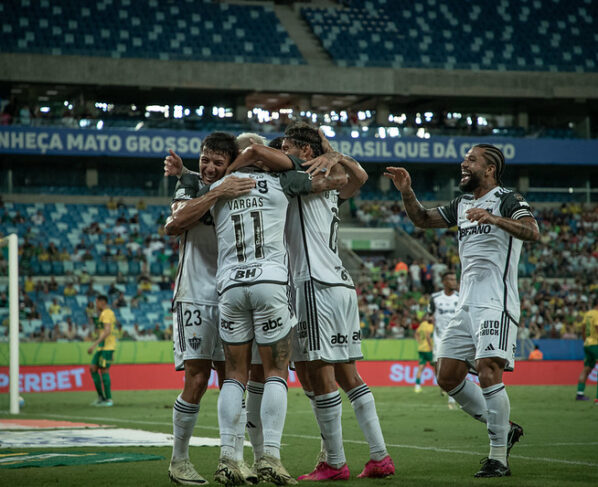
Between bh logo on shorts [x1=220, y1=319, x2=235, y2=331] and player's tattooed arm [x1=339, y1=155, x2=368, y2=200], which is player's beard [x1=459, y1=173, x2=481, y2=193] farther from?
bh logo on shorts [x1=220, y1=319, x2=235, y2=331]

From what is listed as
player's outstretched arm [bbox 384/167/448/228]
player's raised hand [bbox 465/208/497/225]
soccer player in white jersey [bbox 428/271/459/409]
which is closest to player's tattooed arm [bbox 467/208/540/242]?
player's raised hand [bbox 465/208/497/225]

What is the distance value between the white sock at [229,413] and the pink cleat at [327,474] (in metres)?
0.92

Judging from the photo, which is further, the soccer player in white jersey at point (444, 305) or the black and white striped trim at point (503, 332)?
the soccer player in white jersey at point (444, 305)

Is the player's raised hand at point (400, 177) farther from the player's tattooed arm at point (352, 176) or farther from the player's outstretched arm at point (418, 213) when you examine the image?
the player's tattooed arm at point (352, 176)

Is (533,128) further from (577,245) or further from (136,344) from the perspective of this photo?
(136,344)

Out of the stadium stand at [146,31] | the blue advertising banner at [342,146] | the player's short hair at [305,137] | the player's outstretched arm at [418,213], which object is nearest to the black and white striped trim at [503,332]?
the player's outstretched arm at [418,213]

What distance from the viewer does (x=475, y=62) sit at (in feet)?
142

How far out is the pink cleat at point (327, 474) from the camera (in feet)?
23.8

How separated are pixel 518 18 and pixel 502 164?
40093 mm

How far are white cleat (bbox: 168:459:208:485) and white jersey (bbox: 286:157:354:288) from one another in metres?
1.60

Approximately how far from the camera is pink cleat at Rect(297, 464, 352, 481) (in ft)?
23.8

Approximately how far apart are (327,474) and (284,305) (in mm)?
1433

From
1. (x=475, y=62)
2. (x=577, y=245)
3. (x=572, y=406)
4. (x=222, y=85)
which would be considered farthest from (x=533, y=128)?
(x=572, y=406)

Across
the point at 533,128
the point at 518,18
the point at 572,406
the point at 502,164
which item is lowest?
the point at 572,406
